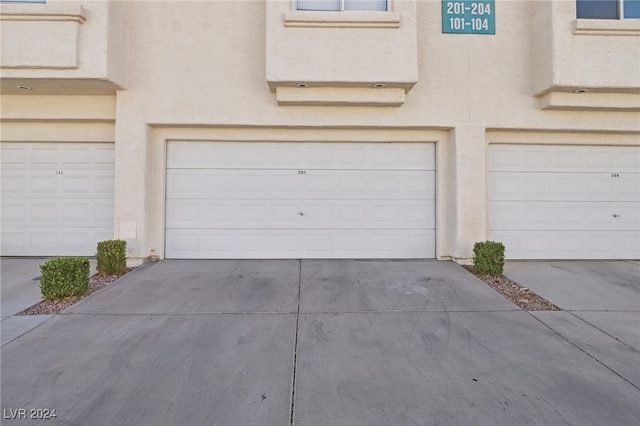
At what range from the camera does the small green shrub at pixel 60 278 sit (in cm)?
481

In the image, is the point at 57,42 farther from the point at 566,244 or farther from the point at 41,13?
the point at 566,244

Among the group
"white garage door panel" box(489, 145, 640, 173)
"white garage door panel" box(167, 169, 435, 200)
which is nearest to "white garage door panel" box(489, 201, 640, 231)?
"white garage door panel" box(489, 145, 640, 173)

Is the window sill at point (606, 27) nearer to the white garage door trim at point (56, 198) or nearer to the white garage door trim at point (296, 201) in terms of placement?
the white garage door trim at point (296, 201)

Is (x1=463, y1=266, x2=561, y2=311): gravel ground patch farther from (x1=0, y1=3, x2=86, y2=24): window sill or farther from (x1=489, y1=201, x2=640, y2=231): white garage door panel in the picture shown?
(x1=0, y1=3, x2=86, y2=24): window sill

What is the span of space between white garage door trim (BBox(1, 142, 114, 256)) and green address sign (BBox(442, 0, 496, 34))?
762 centimetres

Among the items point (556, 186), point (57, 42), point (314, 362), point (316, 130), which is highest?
point (57, 42)

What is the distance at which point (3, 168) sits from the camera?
23.9 ft

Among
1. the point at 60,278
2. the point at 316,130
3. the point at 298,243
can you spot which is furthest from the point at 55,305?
the point at 316,130

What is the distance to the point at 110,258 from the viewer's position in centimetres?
602

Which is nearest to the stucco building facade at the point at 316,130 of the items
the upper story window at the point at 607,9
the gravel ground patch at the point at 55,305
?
the upper story window at the point at 607,9

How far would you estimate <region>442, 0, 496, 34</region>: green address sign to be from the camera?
684 centimetres

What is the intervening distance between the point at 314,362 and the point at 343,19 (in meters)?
5.72

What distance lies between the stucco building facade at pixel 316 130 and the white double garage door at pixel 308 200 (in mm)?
31

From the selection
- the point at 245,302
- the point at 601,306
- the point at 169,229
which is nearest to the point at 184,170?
the point at 169,229
